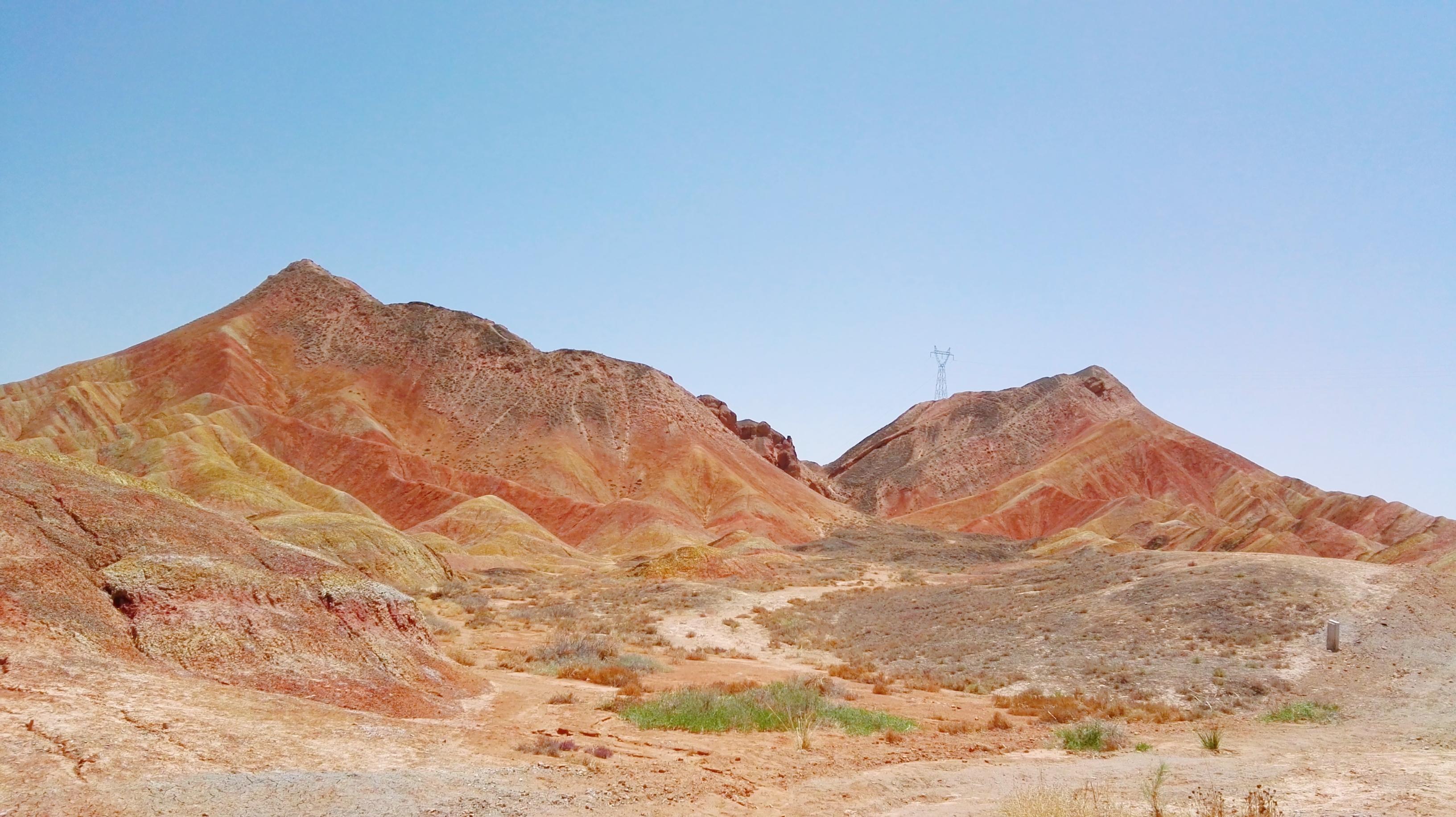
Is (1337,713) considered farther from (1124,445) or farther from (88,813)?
(1124,445)

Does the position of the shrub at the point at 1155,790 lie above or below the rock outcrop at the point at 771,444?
below

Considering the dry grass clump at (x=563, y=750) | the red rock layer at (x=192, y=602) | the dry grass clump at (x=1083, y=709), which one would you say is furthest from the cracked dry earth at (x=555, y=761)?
the red rock layer at (x=192, y=602)

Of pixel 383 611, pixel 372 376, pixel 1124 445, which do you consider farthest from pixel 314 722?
pixel 1124 445

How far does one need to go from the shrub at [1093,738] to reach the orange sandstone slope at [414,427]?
51868 mm

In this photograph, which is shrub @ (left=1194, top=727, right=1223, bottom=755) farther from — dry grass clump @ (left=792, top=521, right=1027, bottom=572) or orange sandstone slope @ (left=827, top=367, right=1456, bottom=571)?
orange sandstone slope @ (left=827, top=367, right=1456, bottom=571)

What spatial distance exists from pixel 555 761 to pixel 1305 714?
13.2 meters

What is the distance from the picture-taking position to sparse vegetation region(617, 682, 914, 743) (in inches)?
592

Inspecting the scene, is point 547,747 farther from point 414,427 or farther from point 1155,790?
point 414,427

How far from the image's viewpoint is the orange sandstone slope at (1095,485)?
81.4 m

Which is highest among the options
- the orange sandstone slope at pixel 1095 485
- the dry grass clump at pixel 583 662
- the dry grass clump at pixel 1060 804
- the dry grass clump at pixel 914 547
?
the orange sandstone slope at pixel 1095 485

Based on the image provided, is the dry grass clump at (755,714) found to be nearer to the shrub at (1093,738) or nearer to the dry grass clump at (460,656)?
the shrub at (1093,738)

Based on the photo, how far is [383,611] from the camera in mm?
16484

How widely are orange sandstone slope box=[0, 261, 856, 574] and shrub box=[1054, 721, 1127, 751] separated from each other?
5187cm

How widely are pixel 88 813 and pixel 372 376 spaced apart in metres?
102
